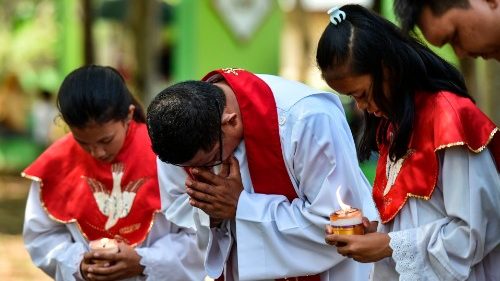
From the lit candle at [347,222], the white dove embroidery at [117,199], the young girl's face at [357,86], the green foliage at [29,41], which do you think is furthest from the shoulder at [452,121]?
the green foliage at [29,41]

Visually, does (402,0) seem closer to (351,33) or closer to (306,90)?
(351,33)

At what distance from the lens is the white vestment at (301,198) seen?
375cm

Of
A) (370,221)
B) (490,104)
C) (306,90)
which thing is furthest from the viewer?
(490,104)

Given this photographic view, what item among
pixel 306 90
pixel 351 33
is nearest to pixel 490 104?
Answer: pixel 306 90

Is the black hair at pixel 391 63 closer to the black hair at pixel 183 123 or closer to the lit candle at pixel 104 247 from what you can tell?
the black hair at pixel 183 123

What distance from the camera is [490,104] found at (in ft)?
18.5

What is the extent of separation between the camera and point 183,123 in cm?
359

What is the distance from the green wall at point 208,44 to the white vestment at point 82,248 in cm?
1002

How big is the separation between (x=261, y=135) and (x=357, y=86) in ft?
1.80

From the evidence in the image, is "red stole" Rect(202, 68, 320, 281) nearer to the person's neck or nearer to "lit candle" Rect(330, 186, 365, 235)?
the person's neck

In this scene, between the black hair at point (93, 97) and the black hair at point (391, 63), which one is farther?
the black hair at point (93, 97)

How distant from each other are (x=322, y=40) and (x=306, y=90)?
45 cm

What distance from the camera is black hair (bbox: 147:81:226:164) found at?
3590 millimetres

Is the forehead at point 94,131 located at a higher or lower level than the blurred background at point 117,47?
higher
